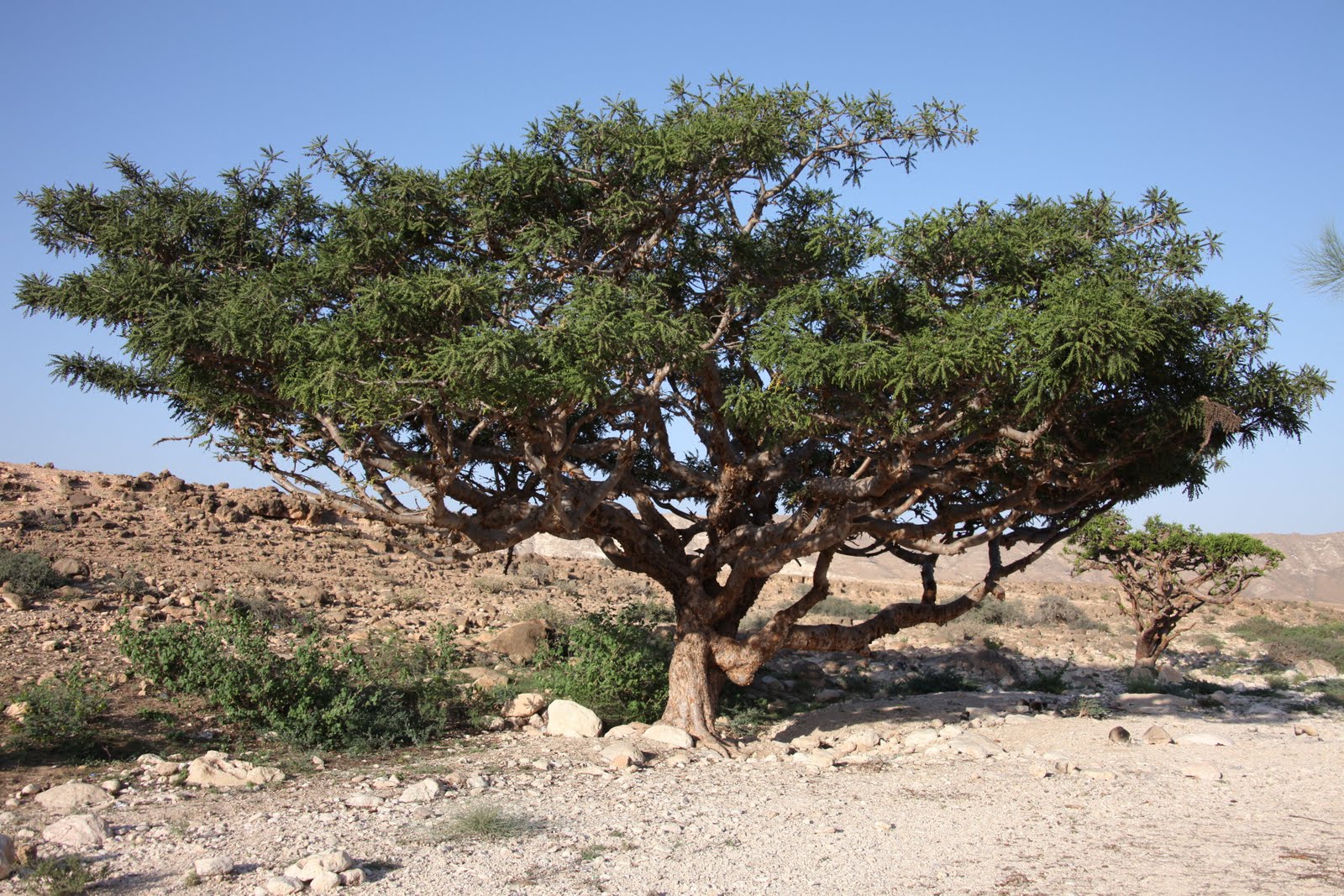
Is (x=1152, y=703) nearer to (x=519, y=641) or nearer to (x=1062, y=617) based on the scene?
(x=519, y=641)

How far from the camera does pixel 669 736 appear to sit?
36.1 feet

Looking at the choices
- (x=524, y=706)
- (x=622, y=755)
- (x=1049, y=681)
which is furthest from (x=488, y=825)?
(x=1049, y=681)

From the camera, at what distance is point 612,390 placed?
8.91 m

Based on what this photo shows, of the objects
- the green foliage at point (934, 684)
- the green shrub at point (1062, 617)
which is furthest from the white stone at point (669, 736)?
the green shrub at point (1062, 617)

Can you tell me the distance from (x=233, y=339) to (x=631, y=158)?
13.4 ft

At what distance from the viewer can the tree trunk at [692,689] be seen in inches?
453

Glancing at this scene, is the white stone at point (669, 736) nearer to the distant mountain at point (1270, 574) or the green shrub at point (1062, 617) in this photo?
the green shrub at point (1062, 617)

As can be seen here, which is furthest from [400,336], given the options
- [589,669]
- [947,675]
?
[947,675]

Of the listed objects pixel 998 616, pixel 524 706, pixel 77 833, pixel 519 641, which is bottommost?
pixel 77 833

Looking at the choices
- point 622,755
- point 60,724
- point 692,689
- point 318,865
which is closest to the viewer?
point 318,865

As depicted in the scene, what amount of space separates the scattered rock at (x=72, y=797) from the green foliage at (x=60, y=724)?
1.54 m

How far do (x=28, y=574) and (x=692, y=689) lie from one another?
9.94m

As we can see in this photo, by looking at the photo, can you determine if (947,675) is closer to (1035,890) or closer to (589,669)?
(589,669)

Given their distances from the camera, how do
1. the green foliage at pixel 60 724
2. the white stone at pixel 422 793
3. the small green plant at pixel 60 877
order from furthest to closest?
the green foliage at pixel 60 724 → the white stone at pixel 422 793 → the small green plant at pixel 60 877
